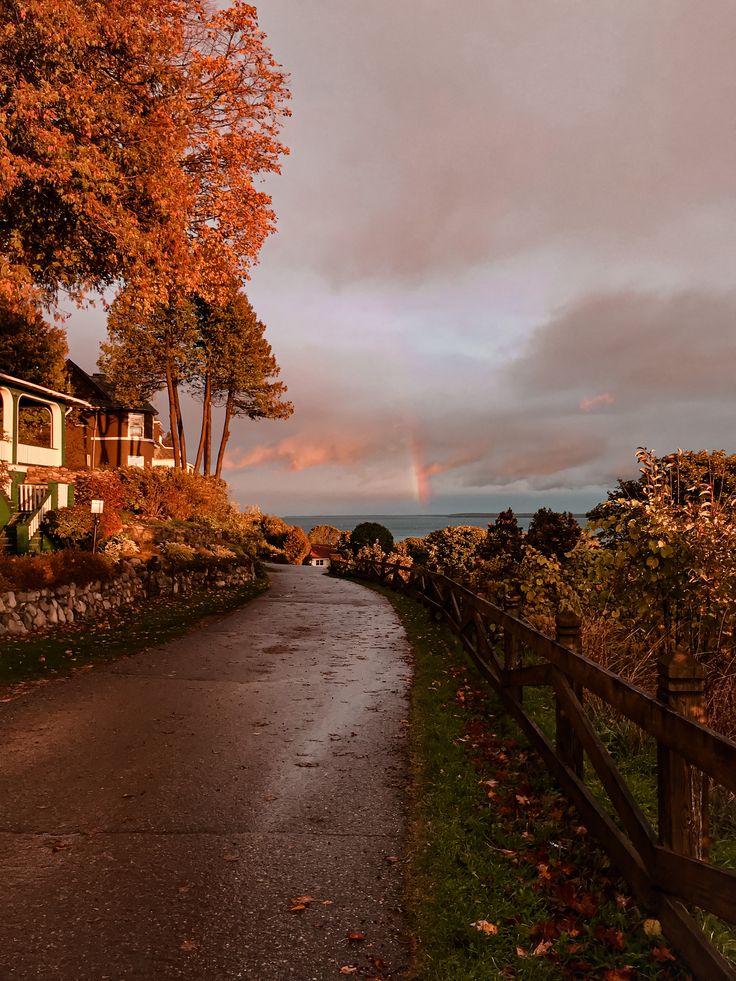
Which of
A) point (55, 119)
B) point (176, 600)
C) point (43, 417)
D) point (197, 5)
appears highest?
point (197, 5)

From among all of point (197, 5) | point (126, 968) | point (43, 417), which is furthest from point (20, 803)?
point (43, 417)

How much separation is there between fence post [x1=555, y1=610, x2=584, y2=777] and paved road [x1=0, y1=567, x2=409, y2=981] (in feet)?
4.87

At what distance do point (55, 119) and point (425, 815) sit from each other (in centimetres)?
1395

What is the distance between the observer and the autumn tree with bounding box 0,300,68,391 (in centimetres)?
3080

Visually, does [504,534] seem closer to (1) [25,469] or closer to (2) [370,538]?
(1) [25,469]

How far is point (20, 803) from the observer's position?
5.33 m

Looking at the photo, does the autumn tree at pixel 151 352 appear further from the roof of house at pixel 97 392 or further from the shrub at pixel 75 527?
the shrub at pixel 75 527

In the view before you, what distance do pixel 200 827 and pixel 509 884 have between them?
2.35m

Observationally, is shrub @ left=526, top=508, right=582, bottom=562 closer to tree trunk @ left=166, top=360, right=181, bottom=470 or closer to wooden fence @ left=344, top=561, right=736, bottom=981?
wooden fence @ left=344, top=561, right=736, bottom=981

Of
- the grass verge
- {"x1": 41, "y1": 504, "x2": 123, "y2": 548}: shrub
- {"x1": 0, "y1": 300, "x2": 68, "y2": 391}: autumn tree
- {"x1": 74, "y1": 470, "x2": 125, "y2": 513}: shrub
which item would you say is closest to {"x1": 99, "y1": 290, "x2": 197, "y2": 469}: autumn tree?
{"x1": 0, "y1": 300, "x2": 68, "y2": 391}: autumn tree

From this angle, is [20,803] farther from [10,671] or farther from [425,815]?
[10,671]

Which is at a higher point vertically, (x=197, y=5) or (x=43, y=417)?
(x=197, y=5)

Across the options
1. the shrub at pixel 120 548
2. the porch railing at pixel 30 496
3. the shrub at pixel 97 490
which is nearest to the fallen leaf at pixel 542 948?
the shrub at pixel 120 548

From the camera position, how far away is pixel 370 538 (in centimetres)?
4422
